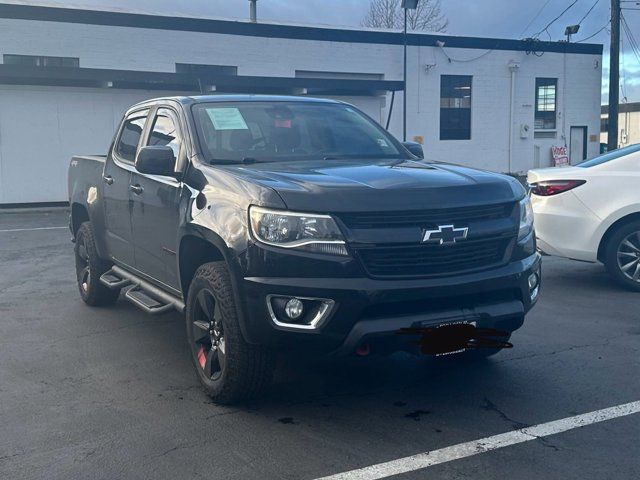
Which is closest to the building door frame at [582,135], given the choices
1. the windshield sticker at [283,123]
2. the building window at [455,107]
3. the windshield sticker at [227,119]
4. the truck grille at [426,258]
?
the building window at [455,107]

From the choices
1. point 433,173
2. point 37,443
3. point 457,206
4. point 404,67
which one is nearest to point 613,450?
point 457,206

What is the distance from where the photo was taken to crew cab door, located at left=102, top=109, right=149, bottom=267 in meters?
6.13

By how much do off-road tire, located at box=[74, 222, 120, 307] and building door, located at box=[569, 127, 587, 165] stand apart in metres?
27.2

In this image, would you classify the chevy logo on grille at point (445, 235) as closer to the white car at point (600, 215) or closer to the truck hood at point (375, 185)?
the truck hood at point (375, 185)

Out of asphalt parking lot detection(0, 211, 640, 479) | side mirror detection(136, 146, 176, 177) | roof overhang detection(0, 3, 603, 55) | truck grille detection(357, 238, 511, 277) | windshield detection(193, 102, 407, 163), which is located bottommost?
asphalt parking lot detection(0, 211, 640, 479)

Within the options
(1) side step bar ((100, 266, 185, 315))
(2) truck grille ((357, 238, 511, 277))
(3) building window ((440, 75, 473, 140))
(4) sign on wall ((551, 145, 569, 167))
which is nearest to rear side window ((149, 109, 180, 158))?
(1) side step bar ((100, 266, 185, 315))

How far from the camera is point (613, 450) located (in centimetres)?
394

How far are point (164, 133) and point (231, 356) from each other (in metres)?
2.16

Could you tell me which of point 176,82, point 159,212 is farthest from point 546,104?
point 159,212

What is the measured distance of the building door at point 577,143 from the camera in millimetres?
31456

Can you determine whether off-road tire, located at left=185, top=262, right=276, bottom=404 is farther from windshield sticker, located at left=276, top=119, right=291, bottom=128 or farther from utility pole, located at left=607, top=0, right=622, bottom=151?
utility pole, located at left=607, top=0, right=622, bottom=151

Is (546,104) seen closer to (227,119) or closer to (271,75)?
(271,75)

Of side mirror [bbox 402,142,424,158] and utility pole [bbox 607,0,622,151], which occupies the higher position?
utility pole [bbox 607,0,622,151]

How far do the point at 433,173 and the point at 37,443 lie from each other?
2.70 m
